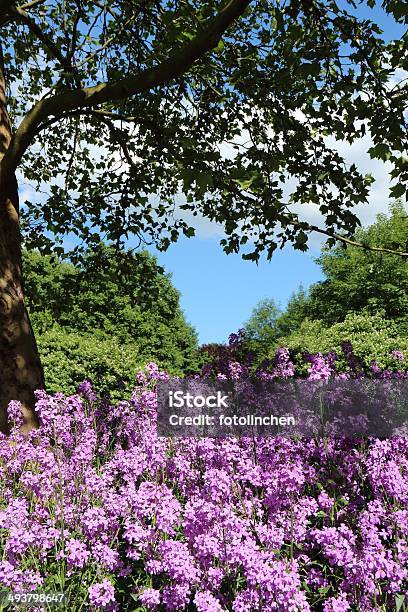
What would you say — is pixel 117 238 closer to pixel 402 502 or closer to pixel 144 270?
pixel 144 270

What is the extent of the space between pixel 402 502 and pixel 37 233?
7.89 m

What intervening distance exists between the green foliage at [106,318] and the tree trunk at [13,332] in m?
2.26

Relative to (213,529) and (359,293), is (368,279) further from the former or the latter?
(213,529)

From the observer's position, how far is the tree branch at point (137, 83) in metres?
4.93

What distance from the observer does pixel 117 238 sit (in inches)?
379

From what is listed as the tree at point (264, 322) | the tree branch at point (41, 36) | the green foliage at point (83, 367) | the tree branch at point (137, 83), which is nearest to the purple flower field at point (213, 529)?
the tree branch at point (137, 83)

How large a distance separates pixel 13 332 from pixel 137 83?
3265 millimetres

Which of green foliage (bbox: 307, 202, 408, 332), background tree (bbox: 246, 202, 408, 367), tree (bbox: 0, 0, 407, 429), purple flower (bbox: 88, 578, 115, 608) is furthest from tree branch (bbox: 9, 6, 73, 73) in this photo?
green foliage (bbox: 307, 202, 408, 332)

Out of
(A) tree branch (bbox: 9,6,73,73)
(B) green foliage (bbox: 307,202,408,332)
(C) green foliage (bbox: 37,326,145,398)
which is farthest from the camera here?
(B) green foliage (bbox: 307,202,408,332)

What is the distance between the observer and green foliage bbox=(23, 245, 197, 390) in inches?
393

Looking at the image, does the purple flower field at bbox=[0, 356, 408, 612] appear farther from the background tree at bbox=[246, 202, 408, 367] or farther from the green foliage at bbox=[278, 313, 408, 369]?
the background tree at bbox=[246, 202, 408, 367]

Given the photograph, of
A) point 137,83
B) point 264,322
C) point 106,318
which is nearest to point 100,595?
point 137,83

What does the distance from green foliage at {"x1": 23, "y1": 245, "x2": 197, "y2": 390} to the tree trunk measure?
2261 mm

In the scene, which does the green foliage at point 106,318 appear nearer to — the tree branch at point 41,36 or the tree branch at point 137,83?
the tree branch at point 41,36
